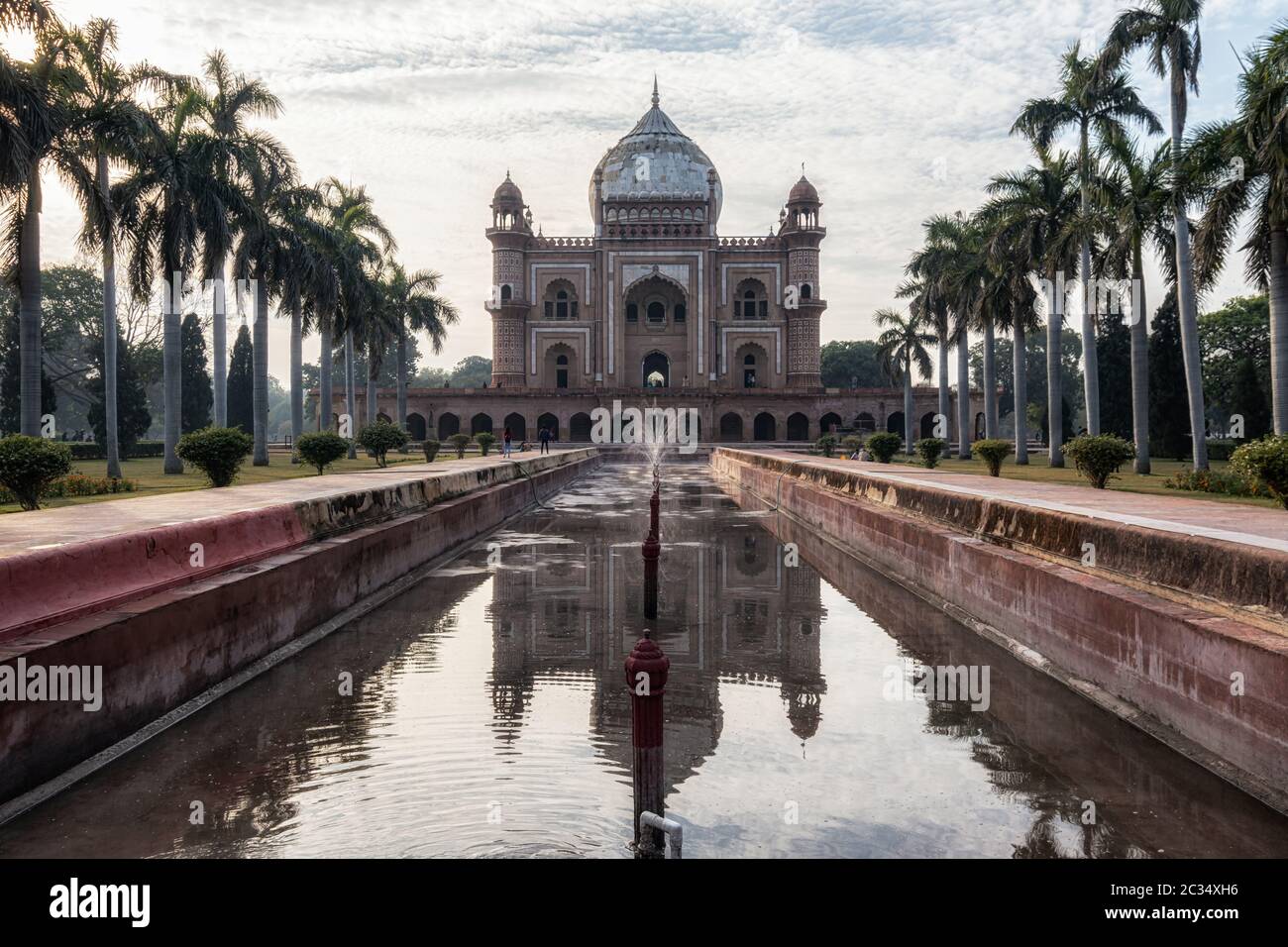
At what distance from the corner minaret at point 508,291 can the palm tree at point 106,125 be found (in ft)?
144

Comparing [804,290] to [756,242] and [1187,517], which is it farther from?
[1187,517]

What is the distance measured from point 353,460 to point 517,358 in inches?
1405

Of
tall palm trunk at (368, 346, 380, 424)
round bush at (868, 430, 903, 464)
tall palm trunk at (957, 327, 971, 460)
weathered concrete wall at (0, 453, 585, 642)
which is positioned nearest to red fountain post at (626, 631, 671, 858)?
weathered concrete wall at (0, 453, 585, 642)

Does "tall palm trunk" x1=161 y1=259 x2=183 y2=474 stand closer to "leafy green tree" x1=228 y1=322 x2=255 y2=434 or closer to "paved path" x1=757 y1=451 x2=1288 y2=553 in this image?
"paved path" x1=757 y1=451 x2=1288 y2=553

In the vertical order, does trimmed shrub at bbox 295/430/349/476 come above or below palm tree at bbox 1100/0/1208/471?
below

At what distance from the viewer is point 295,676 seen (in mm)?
6691

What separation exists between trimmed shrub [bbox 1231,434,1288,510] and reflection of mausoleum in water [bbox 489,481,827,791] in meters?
6.14

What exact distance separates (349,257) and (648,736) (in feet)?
109

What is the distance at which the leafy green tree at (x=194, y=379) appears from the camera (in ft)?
156

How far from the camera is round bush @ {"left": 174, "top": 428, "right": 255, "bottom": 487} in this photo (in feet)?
59.5

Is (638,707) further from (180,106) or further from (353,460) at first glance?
(353,460)

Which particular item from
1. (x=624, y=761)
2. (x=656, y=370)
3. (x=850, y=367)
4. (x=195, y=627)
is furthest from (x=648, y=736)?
(x=850, y=367)

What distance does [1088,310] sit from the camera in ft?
86.9

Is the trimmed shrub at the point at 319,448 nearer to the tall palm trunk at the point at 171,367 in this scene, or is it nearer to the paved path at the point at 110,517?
the tall palm trunk at the point at 171,367
